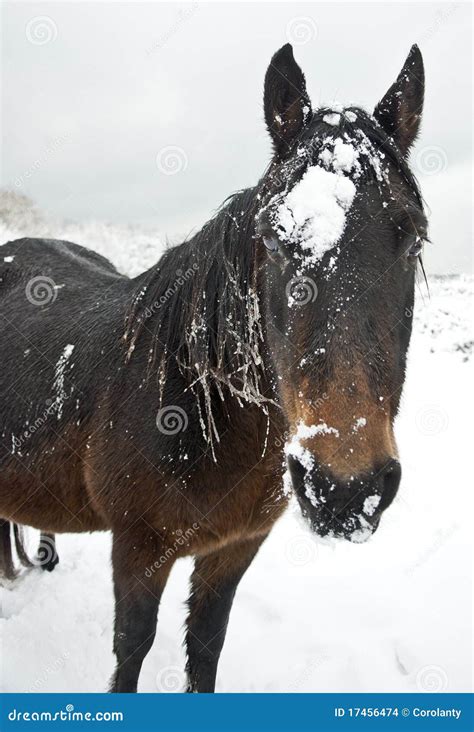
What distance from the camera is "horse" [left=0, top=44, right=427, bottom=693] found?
180cm

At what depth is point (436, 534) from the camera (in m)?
5.75

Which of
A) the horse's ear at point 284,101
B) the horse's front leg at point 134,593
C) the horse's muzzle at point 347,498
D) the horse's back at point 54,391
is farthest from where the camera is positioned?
the horse's back at point 54,391

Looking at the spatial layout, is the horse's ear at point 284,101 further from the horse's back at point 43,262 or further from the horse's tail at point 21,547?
the horse's tail at point 21,547

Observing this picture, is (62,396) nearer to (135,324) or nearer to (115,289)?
(135,324)

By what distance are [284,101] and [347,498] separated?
1737 mm

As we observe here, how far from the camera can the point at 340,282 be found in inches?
73.6

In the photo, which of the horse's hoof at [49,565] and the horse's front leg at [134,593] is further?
the horse's hoof at [49,565]

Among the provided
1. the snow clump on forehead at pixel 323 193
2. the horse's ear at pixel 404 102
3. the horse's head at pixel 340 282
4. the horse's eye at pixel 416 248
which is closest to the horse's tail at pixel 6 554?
the horse's head at pixel 340 282

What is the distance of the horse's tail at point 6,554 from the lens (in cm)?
485

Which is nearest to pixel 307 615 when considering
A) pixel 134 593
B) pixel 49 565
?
pixel 134 593

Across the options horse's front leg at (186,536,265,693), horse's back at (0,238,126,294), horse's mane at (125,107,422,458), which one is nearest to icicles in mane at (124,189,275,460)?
horse's mane at (125,107,422,458)

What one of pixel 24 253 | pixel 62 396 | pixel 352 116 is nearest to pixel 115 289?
pixel 62 396

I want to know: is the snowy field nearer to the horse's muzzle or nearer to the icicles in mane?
the horse's muzzle

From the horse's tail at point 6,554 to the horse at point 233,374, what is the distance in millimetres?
1527
